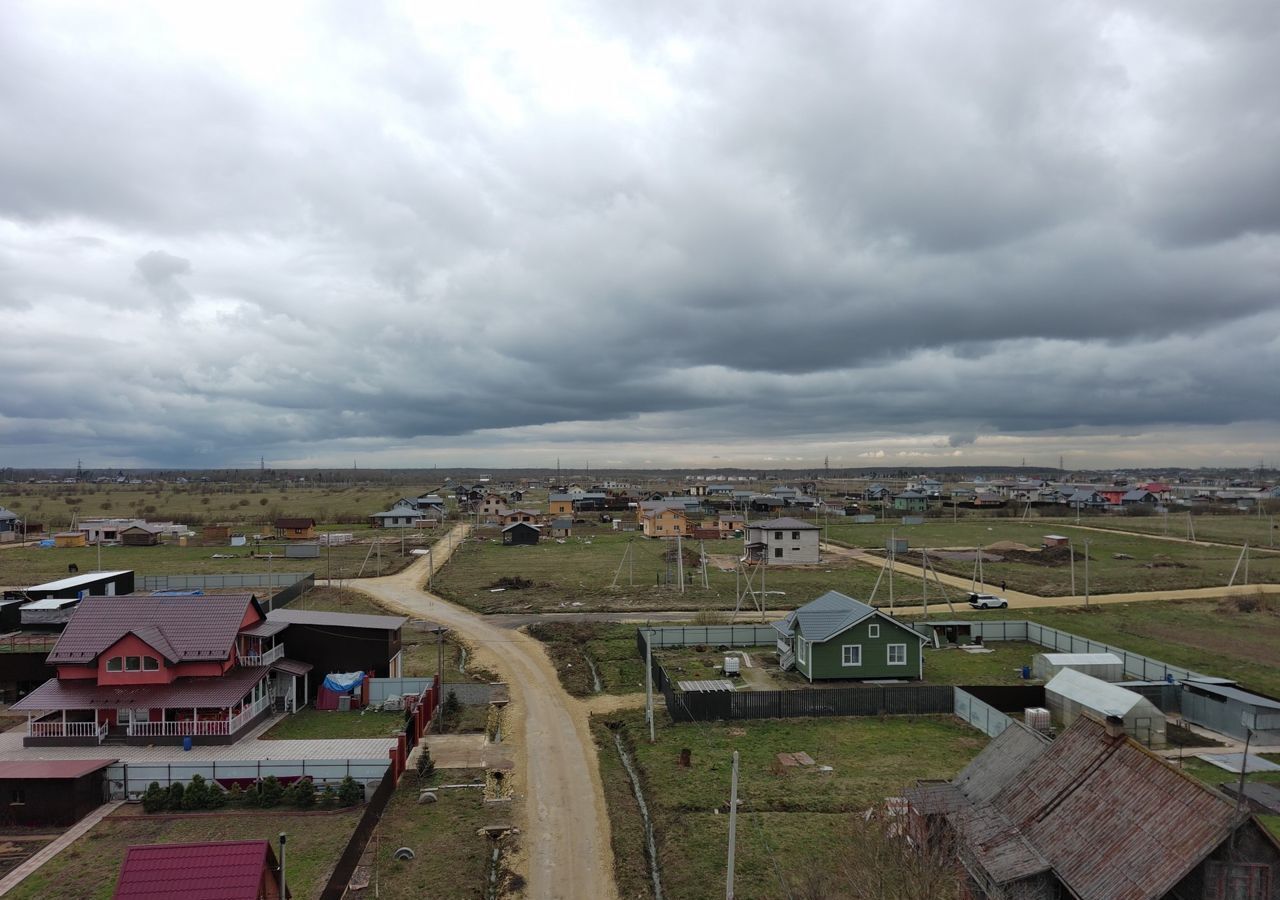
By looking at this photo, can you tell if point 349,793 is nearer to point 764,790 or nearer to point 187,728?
point 187,728

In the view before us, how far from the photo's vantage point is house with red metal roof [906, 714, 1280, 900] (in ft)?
47.2

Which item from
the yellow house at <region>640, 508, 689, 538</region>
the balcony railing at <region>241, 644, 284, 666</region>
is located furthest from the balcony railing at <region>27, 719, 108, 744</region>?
the yellow house at <region>640, 508, 689, 538</region>

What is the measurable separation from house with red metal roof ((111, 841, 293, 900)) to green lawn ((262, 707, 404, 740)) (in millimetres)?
16230

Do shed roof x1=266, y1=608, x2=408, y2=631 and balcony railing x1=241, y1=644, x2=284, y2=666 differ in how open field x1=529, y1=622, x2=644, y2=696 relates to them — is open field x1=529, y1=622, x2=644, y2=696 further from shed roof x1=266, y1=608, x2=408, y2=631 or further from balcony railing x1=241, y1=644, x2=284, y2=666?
balcony railing x1=241, y1=644, x2=284, y2=666

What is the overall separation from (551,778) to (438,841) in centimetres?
540

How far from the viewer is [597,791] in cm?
2525

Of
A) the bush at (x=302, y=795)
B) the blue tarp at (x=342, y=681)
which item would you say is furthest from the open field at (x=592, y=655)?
the bush at (x=302, y=795)

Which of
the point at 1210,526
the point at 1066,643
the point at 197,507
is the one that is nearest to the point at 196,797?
the point at 1066,643

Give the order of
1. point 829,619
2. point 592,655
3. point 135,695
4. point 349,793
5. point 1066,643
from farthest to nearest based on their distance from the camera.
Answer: point 1066,643 < point 592,655 < point 829,619 < point 135,695 < point 349,793

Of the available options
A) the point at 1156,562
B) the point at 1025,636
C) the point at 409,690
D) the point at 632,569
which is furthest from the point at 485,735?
the point at 1156,562

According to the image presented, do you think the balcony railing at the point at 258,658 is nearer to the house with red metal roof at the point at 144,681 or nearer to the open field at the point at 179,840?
the house with red metal roof at the point at 144,681

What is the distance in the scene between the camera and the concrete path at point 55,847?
19.9m

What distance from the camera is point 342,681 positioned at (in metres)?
34.5

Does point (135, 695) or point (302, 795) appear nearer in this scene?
point (302, 795)
